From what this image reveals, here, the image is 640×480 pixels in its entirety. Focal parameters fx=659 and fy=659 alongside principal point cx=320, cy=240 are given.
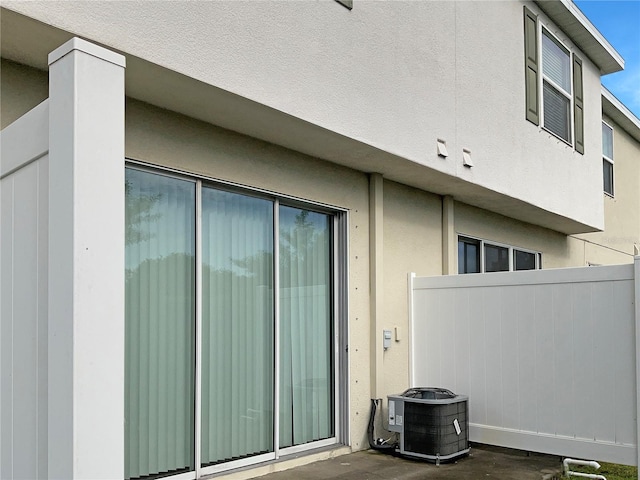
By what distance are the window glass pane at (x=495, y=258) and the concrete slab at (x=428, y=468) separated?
11.2 feet

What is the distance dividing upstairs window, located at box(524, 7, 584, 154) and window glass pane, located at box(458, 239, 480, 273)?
194 cm

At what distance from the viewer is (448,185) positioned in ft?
26.0

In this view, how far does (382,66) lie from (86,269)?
516 centimetres

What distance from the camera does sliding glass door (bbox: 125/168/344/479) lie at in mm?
5000

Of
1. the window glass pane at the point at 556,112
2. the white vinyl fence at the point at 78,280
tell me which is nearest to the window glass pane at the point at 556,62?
the window glass pane at the point at 556,112

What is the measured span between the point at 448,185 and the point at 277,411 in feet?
11.5

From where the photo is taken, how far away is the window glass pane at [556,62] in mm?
9859

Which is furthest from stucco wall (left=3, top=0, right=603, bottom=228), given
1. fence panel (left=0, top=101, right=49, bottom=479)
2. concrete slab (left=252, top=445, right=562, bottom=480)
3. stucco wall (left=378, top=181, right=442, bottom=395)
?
concrete slab (left=252, top=445, right=562, bottom=480)

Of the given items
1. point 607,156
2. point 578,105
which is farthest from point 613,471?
point 607,156

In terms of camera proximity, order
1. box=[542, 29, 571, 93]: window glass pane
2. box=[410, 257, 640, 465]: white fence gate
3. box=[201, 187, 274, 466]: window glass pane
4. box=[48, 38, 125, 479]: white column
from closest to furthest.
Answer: box=[48, 38, 125, 479]: white column, box=[201, 187, 274, 466]: window glass pane, box=[410, 257, 640, 465]: white fence gate, box=[542, 29, 571, 93]: window glass pane

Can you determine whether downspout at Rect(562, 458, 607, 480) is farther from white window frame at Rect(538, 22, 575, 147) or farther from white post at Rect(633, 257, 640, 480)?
white window frame at Rect(538, 22, 575, 147)

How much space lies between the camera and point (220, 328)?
5598mm

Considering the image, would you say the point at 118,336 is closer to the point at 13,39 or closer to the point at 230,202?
the point at 13,39

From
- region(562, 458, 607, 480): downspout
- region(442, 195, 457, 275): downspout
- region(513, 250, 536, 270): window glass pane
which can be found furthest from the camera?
region(513, 250, 536, 270): window glass pane
